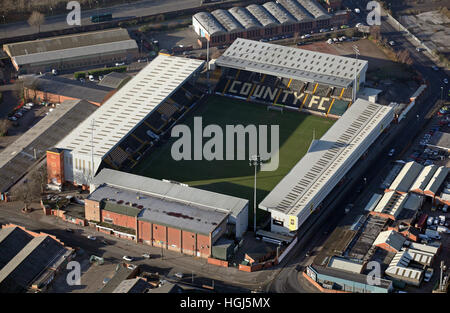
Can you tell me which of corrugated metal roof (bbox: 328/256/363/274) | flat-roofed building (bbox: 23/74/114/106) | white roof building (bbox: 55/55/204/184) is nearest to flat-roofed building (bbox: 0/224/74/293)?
white roof building (bbox: 55/55/204/184)

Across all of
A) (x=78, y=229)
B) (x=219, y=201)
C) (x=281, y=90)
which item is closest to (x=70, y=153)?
(x=78, y=229)

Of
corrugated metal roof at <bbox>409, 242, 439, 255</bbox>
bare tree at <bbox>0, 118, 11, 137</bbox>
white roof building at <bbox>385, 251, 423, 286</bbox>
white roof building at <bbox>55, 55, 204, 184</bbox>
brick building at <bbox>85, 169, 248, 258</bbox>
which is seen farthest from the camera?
bare tree at <bbox>0, 118, 11, 137</bbox>

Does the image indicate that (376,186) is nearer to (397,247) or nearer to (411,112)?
(397,247)

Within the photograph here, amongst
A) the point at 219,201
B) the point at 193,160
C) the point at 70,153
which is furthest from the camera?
the point at 193,160

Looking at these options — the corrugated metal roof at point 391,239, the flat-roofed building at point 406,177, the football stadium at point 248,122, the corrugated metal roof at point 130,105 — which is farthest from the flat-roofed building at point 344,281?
the corrugated metal roof at point 130,105

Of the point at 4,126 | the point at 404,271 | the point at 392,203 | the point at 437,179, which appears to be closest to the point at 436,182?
the point at 437,179

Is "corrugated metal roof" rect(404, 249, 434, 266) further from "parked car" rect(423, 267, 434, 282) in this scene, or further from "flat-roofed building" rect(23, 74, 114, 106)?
"flat-roofed building" rect(23, 74, 114, 106)
